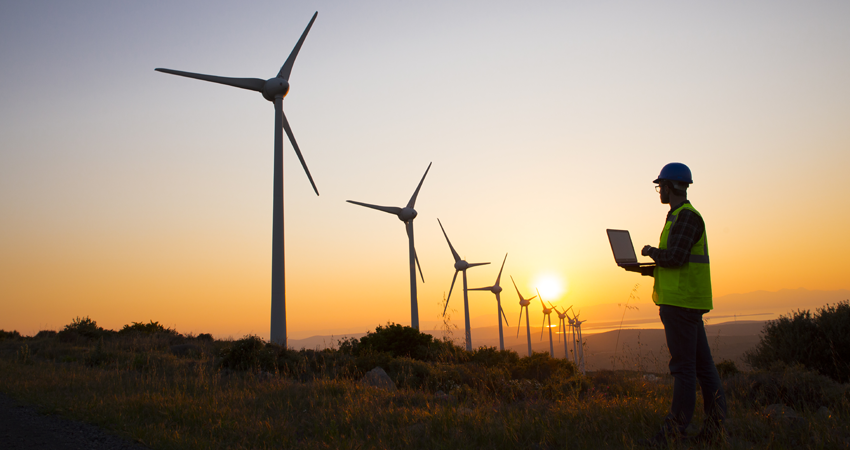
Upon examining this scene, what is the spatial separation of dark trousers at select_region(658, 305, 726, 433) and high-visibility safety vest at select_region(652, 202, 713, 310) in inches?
3.2

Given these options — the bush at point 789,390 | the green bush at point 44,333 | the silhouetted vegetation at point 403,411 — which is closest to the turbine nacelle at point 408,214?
the green bush at point 44,333

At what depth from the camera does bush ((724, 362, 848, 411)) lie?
7.03 meters

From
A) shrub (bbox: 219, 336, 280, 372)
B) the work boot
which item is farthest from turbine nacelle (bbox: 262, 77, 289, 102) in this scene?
the work boot

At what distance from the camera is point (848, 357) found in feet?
35.8

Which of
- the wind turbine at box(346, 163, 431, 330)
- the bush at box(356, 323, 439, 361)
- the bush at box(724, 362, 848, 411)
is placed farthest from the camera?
the wind turbine at box(346, 163, 431, 330)

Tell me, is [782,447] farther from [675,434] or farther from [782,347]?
[782,347]

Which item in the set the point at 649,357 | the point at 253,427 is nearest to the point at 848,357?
the point at 649,357

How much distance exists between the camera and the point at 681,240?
4676 millimetres

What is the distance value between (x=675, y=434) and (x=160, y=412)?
6.16 m

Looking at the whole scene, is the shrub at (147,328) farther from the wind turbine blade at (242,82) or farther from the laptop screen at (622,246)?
the laptop screen at (622,246)

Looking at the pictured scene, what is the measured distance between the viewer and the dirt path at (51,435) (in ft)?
18.2

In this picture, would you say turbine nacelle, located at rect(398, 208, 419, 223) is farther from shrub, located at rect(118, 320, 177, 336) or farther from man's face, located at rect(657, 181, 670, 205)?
man's face, located at rect(657, 181, 670, 205)

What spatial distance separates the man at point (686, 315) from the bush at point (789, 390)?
2594 mm

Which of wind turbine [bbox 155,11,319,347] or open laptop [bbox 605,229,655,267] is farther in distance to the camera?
wind turbine [bbox 155,11,319,347]
